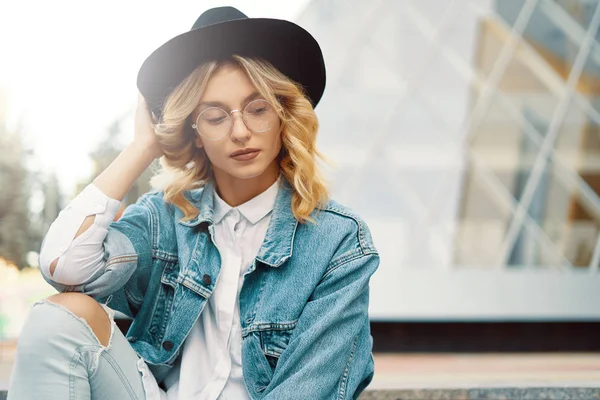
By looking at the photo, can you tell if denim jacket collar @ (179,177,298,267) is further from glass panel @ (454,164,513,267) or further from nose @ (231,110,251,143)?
glass panel @ (454,164,513,267)

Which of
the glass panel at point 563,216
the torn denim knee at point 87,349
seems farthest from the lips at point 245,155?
the glass panel at point 563,216

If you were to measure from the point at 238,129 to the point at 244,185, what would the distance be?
0.31 meters

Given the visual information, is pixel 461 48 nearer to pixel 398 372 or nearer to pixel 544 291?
pixel 544 291

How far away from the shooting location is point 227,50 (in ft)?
6.51

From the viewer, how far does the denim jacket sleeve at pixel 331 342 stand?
6.13ft

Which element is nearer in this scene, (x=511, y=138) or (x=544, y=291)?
(x=544, y=291)

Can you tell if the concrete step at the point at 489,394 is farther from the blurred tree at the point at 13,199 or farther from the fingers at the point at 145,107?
the blurred tree at the point at 13,199

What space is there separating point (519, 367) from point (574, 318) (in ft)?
6.56

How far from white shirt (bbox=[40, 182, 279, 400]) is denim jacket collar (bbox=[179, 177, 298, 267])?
41mm

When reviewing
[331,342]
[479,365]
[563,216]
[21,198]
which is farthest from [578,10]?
[331,342]

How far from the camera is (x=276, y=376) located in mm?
1904

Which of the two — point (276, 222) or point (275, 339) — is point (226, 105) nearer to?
point (276, 222)

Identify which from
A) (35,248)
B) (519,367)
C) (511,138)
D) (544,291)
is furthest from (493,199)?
(35,248)

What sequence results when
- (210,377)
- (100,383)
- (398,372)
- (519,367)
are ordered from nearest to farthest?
(100,383), (210,377), (398,372), (519,367)
